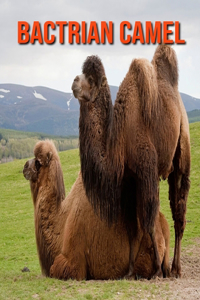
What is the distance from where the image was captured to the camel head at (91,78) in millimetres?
5163

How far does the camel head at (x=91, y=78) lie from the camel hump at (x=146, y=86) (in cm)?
46

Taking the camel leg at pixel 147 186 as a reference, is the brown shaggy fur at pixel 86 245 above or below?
below

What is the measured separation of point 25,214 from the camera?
19547 millimetres

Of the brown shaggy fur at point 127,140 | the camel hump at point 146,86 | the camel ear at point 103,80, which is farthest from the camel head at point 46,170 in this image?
the camel hump at point 146,86

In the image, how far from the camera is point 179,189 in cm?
632

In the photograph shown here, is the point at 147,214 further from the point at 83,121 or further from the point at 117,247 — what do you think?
the point at 83,121

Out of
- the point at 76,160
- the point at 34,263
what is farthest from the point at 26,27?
the point at 76,160

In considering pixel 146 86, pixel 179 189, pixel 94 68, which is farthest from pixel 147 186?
pixel 94 68

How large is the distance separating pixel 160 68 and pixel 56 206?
2373mm

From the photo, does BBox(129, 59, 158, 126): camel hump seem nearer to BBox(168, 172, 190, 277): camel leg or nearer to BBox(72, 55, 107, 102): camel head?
BBox(72, 55, 107, 102): camel head

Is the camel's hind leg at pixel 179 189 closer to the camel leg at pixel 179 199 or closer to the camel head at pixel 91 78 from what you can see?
the camel leg at pixel 179 199

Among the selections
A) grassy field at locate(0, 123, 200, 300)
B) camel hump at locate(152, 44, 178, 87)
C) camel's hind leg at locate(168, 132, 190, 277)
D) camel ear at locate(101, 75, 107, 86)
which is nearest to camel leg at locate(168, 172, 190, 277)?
camel's hind leg at locate(168, 132, 190, 277)

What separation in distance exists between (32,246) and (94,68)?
1014 centimetres

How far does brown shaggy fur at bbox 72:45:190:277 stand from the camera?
16.6 ft
